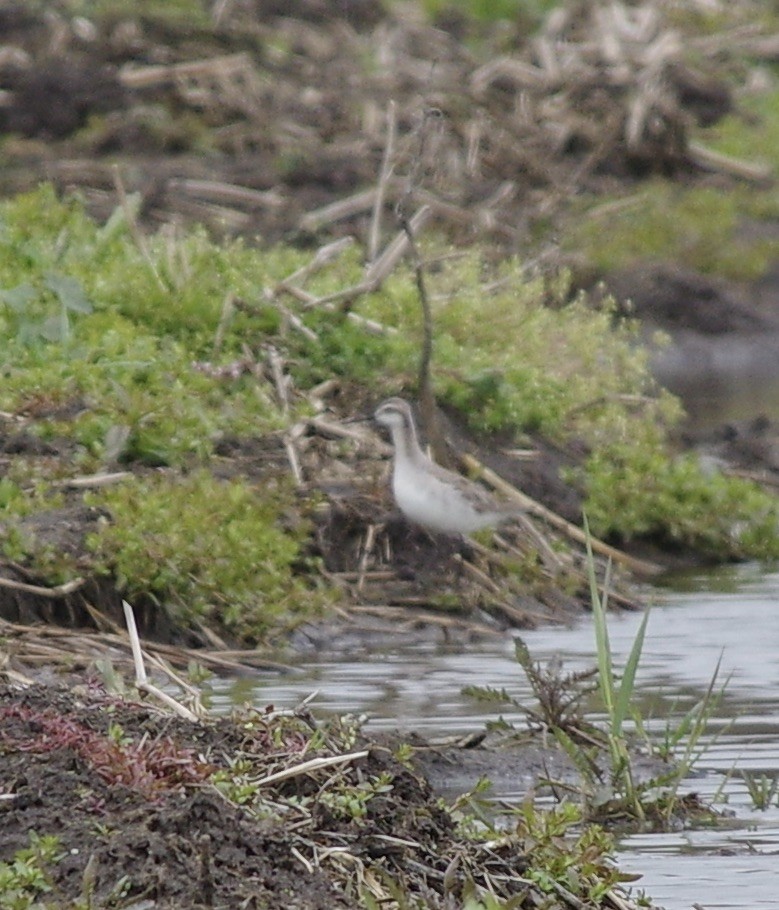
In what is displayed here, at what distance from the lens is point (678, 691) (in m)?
9.08

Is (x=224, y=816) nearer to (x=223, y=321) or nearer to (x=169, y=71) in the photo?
(x=223, y=321)

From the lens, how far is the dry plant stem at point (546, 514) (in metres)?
11.7

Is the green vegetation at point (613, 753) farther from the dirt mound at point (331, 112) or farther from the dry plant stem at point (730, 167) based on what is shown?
the dry plant stem at point (730, 167)

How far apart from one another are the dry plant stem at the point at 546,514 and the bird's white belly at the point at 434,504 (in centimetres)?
79

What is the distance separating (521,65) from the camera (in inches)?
942

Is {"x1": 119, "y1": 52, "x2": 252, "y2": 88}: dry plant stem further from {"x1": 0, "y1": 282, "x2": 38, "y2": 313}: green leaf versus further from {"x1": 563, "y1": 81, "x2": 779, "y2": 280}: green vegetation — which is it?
{"x1": 0, "y1": 282, "x2": 38, "y2": 313}: green leaf

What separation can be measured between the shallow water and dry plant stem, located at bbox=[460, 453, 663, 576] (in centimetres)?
23

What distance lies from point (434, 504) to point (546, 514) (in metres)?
1.25

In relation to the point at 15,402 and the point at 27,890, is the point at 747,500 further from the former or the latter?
the point at 27,890

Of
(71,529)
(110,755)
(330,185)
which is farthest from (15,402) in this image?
(330,185)

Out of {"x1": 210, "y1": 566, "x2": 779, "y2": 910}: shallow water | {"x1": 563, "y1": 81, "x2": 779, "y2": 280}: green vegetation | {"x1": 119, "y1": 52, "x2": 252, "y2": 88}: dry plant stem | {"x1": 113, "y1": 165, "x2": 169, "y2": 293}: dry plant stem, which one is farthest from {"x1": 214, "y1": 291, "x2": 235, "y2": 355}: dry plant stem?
{"x1": 119, "y1": 52, "x2": 252, "y2": 88}: dry plant stem

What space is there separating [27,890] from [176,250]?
7.67m

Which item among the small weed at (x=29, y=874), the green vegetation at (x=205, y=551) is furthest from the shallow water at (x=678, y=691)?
the small weed at (x=29, y=874)

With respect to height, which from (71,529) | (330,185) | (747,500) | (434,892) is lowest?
(330,185)
